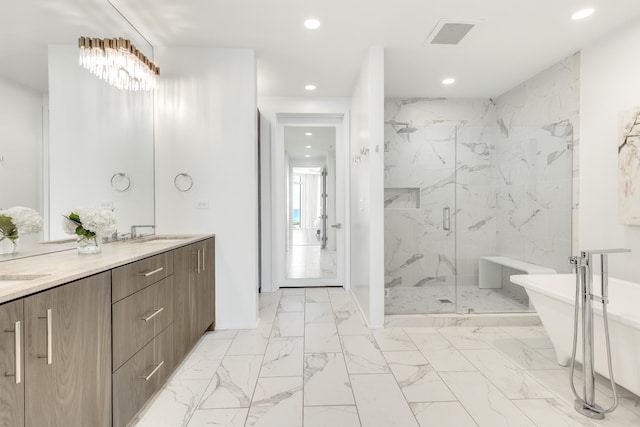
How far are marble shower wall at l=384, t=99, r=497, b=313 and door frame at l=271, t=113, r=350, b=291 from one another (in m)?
0.63

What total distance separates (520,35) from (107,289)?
3.62 metres

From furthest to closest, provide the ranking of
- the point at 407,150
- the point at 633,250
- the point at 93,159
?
1. the point at 407,150
2. the point at 633,250
3. the point at 93,159

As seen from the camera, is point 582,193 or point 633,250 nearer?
point 633,250

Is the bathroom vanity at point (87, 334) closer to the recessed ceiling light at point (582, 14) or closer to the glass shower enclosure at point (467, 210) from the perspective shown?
the glass shower enclosure at point (467, 210)

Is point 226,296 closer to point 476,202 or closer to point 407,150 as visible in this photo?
point 407,150

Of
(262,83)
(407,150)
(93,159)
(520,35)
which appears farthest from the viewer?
(407,150)

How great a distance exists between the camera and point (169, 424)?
5.50ft

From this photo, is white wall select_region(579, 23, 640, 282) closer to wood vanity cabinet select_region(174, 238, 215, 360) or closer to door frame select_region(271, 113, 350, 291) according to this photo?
door frame select_region(271, 113, 350, 291)

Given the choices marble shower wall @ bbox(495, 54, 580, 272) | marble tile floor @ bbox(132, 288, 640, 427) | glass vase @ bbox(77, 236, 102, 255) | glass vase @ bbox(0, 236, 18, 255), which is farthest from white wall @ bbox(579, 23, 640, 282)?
glass vase @ bbox(0, 236, 18, 255)

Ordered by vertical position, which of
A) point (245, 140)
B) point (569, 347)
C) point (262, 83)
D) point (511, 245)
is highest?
point (262, 83)

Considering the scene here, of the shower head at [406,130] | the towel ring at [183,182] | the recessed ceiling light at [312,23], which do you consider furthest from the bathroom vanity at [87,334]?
the shower head at [406,130]

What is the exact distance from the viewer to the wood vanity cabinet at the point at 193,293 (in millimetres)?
2232

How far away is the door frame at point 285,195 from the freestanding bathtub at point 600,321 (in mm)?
2406

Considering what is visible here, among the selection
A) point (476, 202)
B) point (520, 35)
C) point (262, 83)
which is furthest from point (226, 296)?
point (520, 35)
